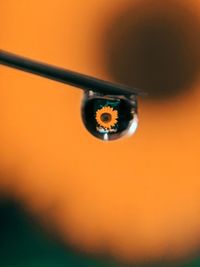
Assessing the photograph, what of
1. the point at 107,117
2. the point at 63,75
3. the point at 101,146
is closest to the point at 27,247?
the point at 101,146

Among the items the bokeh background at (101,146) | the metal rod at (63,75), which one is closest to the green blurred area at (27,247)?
the bokeh background at (101,146)

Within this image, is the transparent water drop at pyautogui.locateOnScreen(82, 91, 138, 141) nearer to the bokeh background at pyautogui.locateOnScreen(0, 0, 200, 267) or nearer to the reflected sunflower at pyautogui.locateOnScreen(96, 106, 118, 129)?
the reflected sunflower at pyautogui.locateOnScreen(96, 106, 118, 129)

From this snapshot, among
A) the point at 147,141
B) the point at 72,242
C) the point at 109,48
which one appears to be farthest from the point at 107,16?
the point at 72,242

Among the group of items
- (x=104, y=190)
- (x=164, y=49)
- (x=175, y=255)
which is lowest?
(x=175, y=255)

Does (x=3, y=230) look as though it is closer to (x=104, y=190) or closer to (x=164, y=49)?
(x=104, y=190)

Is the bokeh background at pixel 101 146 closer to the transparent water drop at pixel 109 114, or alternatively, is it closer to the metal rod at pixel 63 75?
the transparent water drop at pixel 109 114

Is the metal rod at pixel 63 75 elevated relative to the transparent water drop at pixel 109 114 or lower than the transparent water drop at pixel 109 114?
lower

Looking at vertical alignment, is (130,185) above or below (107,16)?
below
